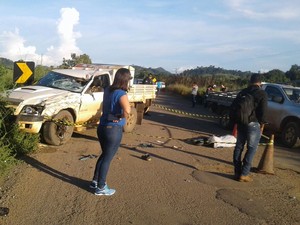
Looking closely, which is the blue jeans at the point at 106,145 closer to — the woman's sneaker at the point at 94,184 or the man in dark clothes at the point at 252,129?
the woman's sneaker at the point at 94,184

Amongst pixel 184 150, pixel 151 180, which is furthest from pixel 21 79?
pixel 151 180

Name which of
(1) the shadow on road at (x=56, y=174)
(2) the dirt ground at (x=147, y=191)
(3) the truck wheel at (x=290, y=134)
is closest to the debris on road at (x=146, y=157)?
(2) the dirt ground at (x=147, y=191)

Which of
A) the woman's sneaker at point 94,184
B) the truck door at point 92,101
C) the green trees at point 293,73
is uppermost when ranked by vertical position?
the green trees at point 293,73

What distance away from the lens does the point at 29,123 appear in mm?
8516

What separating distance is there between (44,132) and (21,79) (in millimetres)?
2799

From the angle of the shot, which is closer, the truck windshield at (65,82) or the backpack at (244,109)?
the backpack at (244,109)

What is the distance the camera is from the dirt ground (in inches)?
211

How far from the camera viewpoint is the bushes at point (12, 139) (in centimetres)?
738

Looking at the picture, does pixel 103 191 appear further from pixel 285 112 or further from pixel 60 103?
pixel 285 112

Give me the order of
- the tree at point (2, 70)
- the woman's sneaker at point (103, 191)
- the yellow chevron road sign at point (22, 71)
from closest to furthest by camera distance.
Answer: the woman's sneaker at point (103, 191) < the tree at point (2, 70) < the yellow chevron road sign at point (22, 71)

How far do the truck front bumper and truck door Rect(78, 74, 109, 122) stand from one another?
1713 millimetres

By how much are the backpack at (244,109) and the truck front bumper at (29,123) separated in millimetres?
4285

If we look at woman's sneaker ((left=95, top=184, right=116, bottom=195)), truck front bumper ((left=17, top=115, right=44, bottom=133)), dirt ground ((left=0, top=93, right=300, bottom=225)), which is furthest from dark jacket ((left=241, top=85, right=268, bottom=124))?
truck front bumper ((left=17, top=115, right=44, bottom=133))

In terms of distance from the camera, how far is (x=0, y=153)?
6.94m
